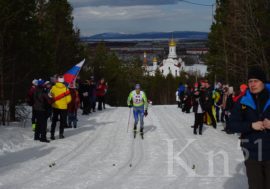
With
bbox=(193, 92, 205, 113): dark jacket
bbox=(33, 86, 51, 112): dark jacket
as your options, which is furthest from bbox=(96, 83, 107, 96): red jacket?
bbox=(33, 86, 51, 112): dark jacket

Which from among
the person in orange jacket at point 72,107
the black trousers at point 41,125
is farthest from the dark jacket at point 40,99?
the person in orange jacket at point 72,107

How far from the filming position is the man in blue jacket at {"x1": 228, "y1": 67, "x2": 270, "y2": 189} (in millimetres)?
5285

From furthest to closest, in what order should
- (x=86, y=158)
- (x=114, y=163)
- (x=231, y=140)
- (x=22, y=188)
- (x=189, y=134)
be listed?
(x=189, y=134)
(x=231, y=140)
(x=86, y=158)
(x=114, y=163)
(x=22, y=188)

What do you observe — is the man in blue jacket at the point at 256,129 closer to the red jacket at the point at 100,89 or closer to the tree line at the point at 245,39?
the tree line at the point at 245,39

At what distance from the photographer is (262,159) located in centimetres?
530

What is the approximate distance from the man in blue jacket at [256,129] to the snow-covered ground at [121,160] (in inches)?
114

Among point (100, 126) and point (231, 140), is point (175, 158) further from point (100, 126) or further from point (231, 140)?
point (100, 126)

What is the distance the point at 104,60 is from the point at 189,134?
68394 millimetres

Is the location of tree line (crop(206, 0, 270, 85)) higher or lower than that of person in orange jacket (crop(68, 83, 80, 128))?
higher

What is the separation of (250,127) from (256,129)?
0.25 ft

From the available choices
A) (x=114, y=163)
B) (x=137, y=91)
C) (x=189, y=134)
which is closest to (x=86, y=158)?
(x=114, y=163)

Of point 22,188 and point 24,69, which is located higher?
point 24,69

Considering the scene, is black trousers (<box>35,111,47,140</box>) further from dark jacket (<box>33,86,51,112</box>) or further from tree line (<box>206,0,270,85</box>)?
tree line (<box>206,0,270,85</box>)

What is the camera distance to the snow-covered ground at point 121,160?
8.56m
